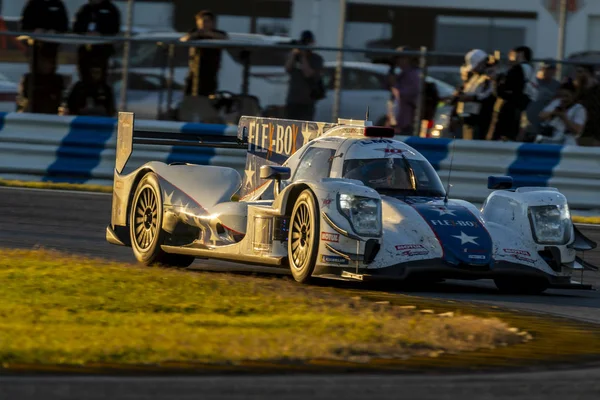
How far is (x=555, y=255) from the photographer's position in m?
10.0

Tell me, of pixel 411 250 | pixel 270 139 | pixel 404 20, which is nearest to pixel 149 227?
pixel 270 139

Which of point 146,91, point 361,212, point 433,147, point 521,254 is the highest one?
point 146,91

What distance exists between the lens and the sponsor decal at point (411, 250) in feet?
31.0

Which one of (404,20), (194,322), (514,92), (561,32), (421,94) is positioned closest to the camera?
(194,322)

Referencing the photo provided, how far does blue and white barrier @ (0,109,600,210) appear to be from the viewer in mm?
15797

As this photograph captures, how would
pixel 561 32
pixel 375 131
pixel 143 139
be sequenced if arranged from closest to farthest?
pixel 375 131, pixel 143 139, pixel 561 32

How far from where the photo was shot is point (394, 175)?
10.3 m

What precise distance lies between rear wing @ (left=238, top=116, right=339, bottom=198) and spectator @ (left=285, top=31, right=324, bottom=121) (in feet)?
16.4

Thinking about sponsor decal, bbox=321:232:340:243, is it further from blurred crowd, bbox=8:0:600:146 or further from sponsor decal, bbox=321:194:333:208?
blurred crowd, bbox=8:0:600:146

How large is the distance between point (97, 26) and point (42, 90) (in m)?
1.01

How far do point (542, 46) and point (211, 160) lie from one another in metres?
6.16

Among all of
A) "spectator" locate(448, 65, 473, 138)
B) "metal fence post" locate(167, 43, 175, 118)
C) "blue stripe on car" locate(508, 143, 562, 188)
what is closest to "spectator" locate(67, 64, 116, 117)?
"metal fence post" locate(167, 43, 175, 118)

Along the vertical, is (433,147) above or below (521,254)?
above

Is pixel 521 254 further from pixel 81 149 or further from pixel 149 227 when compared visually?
pixel 81 149
